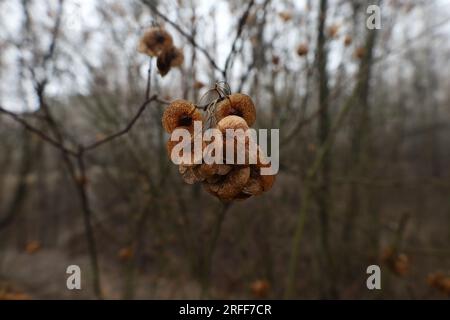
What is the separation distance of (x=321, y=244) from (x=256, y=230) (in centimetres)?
84

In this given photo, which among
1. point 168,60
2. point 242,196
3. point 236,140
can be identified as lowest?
point 242,196

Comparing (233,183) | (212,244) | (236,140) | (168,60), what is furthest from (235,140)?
(212,244)

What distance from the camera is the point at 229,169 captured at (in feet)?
3.13

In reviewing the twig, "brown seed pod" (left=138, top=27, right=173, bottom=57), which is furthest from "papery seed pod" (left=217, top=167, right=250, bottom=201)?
the twig

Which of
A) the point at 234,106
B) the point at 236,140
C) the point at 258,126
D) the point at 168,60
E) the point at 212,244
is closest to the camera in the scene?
the point at 236,140

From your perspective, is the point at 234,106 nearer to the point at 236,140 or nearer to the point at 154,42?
the point at 236,140

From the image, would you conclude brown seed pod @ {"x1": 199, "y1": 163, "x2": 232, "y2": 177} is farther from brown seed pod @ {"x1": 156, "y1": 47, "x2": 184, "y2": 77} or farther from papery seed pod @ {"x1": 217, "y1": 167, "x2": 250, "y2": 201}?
brown seed pod @ {"x1": 156, "y1": 47, "x2": 184, "y2": 77}

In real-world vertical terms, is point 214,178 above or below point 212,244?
above

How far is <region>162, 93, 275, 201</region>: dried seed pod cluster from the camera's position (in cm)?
93

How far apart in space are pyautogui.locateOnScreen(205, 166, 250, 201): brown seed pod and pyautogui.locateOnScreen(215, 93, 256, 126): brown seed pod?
6.2 inches

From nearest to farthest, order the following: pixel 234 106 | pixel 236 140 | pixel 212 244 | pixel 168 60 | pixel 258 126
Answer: pixel 236 140 < pixel 234 106 < pixel 168 60 < pixel 212 244 < pixel 258 126

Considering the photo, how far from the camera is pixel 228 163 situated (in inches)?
37.2

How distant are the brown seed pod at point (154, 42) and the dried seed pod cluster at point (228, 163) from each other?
606mm

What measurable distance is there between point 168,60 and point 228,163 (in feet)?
2.51
